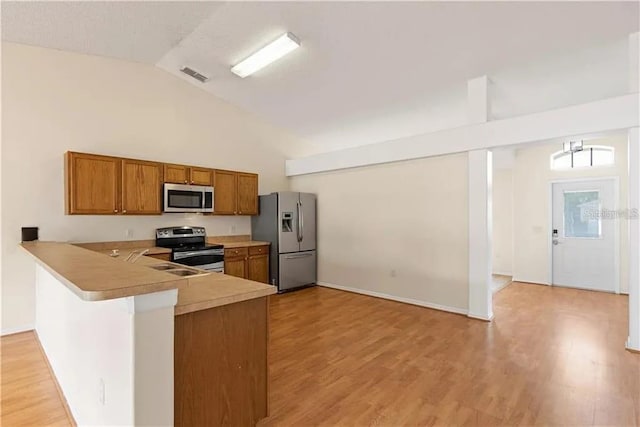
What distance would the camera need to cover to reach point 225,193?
5.23 metres

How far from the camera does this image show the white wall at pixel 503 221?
6.76 m

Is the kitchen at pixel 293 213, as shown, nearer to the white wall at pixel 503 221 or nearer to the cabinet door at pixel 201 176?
the cabinet door at pixel 201 176

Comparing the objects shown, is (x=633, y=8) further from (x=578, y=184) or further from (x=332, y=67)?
(x=578, y=184)

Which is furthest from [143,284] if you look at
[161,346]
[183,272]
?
[183,272]

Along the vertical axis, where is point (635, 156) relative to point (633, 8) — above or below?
below

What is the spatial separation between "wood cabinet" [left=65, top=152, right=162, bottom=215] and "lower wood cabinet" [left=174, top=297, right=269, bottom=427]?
3.18 metres

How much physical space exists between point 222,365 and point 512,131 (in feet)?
12.8

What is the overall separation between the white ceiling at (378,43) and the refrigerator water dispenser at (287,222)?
6.57ft

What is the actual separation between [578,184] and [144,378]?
7159 mm

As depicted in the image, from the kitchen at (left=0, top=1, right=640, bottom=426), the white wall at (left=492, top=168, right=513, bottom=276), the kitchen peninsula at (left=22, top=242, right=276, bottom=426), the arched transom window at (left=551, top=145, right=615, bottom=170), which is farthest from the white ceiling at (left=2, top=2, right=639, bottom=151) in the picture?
the kitchen peninsula at (left=22, top=242, right=276, bottom=426)

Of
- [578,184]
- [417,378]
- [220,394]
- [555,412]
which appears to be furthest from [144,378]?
[578,184]

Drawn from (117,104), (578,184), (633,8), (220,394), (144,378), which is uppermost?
(633,8)

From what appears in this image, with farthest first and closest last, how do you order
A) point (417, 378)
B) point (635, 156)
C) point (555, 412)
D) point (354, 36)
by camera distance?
point (354, 36) → point (635, 156) → point (417, 378) → point (555, 412)

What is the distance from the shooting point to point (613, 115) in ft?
10.3
